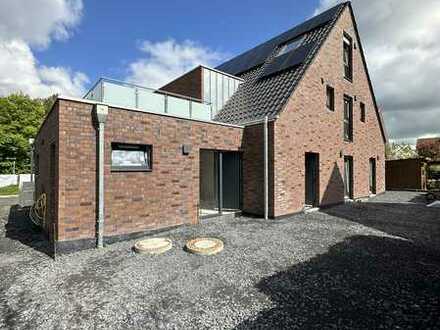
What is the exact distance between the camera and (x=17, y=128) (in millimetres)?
27359

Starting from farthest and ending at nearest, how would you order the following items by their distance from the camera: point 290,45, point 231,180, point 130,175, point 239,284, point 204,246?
1. point 290,45
2. point 231,180
3. point 130,175
4. point 204,246
5. point 239,284

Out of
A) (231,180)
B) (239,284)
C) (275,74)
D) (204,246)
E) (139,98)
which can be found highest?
(275,74)

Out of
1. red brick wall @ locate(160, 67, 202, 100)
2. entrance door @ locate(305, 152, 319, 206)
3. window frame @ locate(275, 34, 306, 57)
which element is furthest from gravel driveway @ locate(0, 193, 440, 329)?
window frame @ locate(275, 34, 306, 57)

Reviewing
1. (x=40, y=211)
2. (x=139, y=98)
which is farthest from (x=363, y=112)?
(x=40, y=211)

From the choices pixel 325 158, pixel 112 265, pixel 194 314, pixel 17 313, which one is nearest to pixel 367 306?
pixel 194 314

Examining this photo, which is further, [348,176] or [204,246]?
[348,176]

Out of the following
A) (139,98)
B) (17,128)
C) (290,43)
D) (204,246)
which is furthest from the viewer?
(17,128)

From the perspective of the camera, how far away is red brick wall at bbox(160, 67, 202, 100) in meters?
11.4

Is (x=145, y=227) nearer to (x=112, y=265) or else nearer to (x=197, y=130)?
(x=112, y=265)

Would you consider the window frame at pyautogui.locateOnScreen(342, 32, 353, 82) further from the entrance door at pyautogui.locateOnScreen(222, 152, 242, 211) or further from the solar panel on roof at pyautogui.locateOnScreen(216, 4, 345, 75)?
the entrance door at pyautogui.locateOnScreen(222, 152, 242, 211)

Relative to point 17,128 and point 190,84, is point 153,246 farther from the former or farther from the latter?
point 17,128

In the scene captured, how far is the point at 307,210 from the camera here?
9.41 m

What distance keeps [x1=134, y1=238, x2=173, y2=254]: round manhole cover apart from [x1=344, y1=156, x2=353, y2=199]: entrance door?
9920mm

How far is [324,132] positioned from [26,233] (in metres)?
11.0
